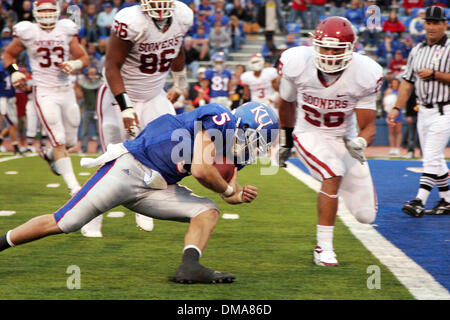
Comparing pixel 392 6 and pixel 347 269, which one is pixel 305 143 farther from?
pixel 392 6

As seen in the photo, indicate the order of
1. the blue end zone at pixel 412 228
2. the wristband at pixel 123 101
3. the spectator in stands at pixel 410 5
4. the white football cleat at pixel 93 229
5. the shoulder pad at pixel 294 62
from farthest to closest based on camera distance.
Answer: the spectator in stands at pixel 410 5 → the white football cleat at pixel 93 229 → the wristband at pixel 123 101 → the shoulder pad at pixel 294 62 → the blue end zone at pixel 412 228

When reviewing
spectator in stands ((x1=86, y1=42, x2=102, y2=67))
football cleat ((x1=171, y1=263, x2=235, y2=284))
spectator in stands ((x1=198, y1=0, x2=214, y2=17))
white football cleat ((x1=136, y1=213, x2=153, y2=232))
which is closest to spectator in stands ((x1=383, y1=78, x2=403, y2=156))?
spectator in stands ((x1=198, y1=0, x2=214, y2=17))

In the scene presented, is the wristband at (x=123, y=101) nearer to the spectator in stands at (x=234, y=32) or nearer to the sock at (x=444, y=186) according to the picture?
the sock at (x=444, y=186)

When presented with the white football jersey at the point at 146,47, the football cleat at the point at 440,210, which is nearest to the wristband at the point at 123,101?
the white football jersey at the point at 146,47

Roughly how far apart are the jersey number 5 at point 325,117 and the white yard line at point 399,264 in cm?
86

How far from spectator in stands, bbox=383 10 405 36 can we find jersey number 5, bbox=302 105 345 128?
13.4 meters

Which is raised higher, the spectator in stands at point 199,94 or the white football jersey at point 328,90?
the white football jersey at point 328,90

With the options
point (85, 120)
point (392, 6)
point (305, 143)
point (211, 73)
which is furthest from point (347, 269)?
point (392, 6)

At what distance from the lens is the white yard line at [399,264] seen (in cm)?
361

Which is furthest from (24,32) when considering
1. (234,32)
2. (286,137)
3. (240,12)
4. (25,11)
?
(240,12)

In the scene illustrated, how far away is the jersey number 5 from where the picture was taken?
4621 mm

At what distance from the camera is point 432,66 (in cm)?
655

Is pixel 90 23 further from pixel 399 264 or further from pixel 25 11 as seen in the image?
pixel 399 264
